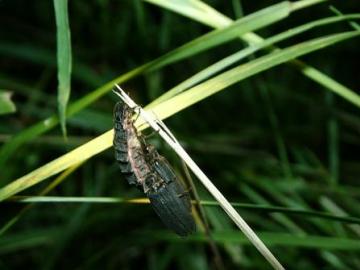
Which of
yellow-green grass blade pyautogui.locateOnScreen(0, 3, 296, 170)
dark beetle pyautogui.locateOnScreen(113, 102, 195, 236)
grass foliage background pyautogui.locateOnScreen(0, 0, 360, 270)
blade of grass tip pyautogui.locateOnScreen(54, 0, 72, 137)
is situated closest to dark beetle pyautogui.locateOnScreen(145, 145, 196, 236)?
dark beetle pyautogui.locateOnScreen(113, 102, 195, 236)

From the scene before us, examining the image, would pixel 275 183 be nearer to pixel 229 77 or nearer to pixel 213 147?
pixel 213 147

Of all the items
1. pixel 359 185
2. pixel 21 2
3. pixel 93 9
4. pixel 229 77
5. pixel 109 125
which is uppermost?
pixel 21 2

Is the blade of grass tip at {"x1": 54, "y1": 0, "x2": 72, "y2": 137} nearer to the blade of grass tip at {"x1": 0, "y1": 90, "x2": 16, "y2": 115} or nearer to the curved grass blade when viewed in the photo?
the blade of grass tip at {"x1": 0, "y1": 90, "x2": 16, "y2": 115}

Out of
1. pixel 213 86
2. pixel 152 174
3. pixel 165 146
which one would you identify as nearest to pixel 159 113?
pixel 213 86

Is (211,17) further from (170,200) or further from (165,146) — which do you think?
(165,146)

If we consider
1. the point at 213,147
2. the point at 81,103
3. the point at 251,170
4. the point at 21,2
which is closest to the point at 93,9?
the point at 21,2
